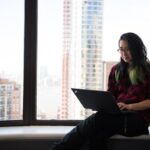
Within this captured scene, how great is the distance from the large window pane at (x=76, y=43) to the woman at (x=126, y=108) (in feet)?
1.47

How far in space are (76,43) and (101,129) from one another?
0.89m

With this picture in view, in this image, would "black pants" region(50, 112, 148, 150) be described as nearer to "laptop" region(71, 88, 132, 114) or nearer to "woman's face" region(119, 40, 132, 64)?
"laptop" region(71, 88, 132, 114)

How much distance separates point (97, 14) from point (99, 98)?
0.95 metres

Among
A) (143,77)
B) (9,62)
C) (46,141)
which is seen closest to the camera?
(143,77)

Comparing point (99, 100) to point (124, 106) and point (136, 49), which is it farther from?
point (136, 49)

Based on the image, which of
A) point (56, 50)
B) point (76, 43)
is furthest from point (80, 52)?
point (56, 50)

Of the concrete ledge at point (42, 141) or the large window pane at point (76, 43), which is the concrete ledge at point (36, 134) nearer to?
the concrete ledge at point (42, 141)

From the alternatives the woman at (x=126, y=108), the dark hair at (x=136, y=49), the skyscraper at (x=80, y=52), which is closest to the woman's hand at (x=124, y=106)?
the woman at (x=126, y=108)

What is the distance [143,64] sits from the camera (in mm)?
2160

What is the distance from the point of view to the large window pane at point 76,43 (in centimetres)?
265

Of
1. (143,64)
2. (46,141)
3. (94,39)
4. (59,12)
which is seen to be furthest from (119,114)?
(59,12)

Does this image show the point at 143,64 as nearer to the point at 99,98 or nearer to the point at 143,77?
the point at 143,77

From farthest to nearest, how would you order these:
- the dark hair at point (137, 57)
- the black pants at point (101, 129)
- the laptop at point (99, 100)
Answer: the dark hair at point (137, 57), the black pants at point (101, 129), the laptop at point (99, 100)

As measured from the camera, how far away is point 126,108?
2104 mm
